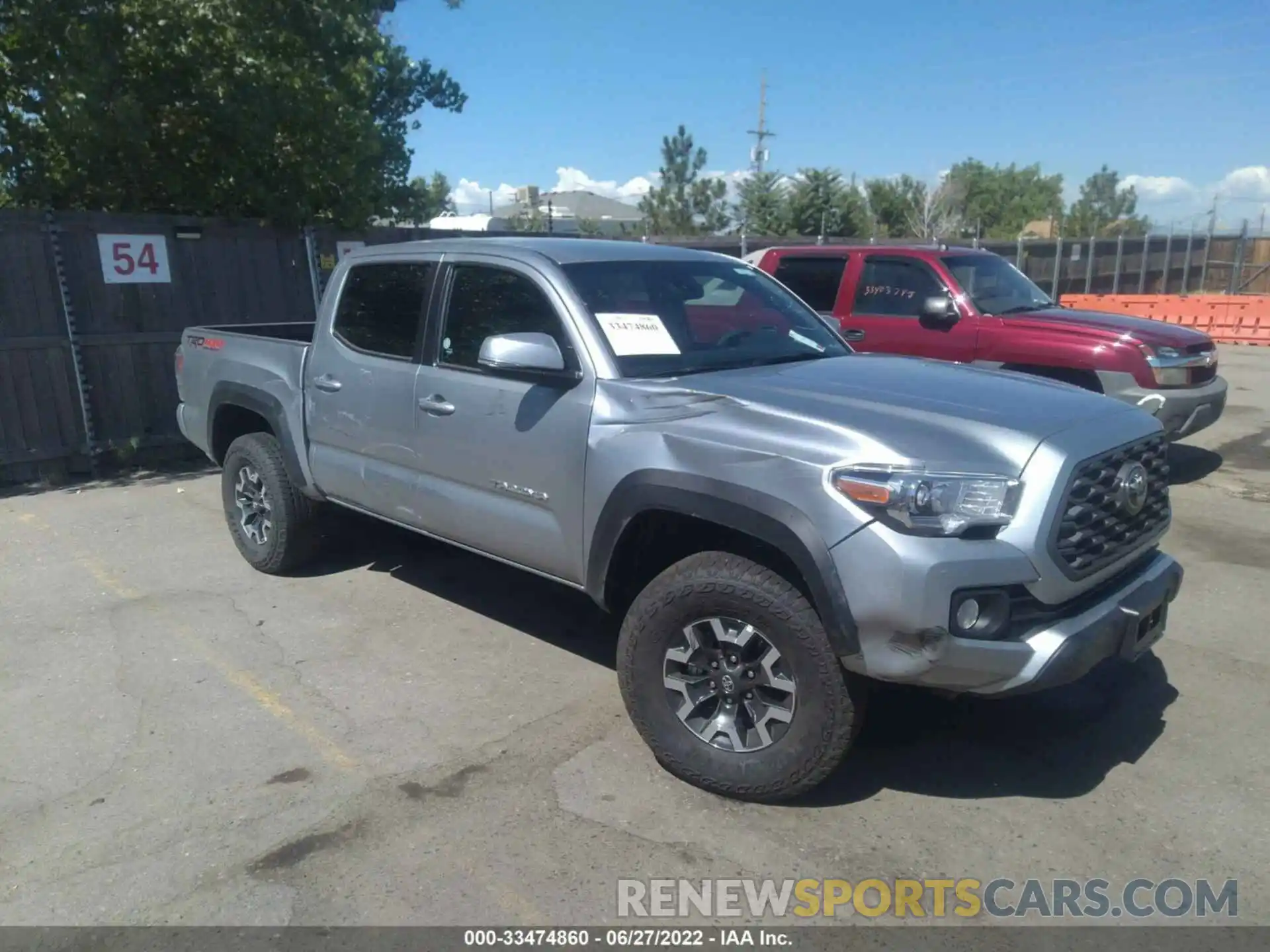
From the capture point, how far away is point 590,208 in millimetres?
54125

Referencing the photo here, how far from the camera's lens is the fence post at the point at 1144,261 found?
86.9 feet

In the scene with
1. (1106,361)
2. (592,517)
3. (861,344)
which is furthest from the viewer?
(861,344)

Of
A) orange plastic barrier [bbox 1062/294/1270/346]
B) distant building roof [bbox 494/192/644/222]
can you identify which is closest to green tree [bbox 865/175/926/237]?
distant building roof [bbox 494/192/644/222]

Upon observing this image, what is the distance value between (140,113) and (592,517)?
7.48 meters

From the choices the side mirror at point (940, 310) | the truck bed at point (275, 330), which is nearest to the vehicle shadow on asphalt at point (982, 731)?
the truck bed at point (275, 330)

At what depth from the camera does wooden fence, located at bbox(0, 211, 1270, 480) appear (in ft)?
27.1

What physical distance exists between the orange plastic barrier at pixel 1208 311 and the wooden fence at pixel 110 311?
13977 millimetres

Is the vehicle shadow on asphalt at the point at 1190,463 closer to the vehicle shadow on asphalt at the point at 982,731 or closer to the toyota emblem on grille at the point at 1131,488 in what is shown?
the vehicle shadow on asphalt at the point at 982,731

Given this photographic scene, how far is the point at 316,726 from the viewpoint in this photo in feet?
13.4

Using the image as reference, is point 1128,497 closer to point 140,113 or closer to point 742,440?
point 742,440

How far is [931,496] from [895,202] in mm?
45644

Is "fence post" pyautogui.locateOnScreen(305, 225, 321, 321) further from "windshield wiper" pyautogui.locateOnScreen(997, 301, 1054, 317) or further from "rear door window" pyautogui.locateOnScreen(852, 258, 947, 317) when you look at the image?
"windshield wiper" pyautogui.locateOnScreen(997, 301, 1054, 317)

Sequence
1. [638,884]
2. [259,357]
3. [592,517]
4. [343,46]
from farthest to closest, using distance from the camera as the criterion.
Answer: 1. [343,46]
2. [259,357]
3. [592,517]
4. [638,884]

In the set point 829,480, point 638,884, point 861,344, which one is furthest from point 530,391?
point 861,344
